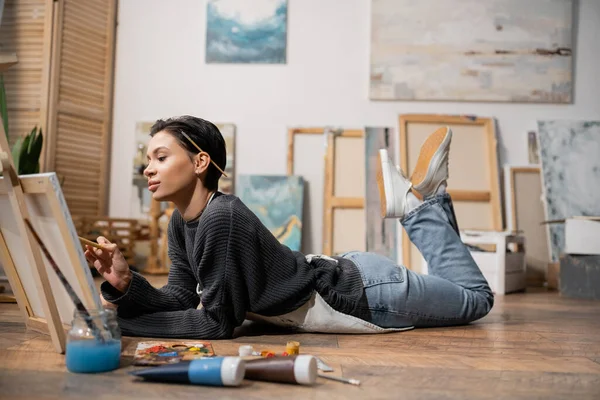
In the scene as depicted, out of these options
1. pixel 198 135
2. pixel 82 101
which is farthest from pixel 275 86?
pixel 198 135

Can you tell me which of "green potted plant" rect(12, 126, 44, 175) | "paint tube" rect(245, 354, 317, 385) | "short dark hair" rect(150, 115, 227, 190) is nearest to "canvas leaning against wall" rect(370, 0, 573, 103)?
"green potted plant" rect(12, 126, 44, 175)

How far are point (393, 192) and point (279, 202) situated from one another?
2175 millimetres

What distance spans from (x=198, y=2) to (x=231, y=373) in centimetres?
379

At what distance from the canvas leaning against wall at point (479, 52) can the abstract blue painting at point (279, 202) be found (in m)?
0.92

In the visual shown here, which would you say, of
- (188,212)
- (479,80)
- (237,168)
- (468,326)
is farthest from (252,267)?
(479,80)

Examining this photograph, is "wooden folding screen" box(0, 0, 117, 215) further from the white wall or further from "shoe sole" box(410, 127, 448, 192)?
"shoe sole" box(410, 127, 448, 192)

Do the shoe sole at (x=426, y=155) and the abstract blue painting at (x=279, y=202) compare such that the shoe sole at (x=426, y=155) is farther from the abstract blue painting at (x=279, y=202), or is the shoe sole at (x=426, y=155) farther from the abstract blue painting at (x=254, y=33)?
the abstract blue painting at (x=254, y=33)

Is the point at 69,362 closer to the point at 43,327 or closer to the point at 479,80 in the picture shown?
the point at 43,327

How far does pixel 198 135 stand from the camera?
182 cm

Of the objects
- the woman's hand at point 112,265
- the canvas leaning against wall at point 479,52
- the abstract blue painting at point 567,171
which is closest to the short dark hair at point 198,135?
the woman's hand at point 112,265

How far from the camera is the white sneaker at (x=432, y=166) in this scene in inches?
85.5

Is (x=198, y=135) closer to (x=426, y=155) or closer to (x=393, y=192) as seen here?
(x=393, y=192)

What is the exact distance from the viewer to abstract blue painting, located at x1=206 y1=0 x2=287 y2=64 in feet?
14.6

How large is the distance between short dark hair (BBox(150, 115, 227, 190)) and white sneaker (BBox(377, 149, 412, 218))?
614mm
